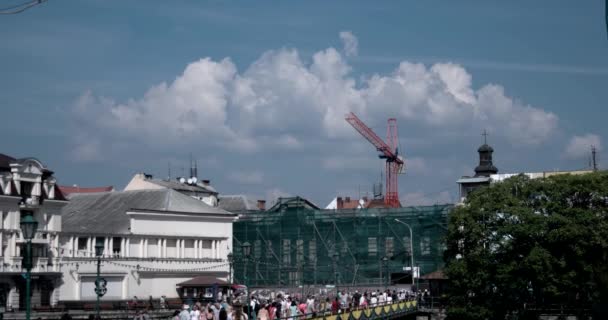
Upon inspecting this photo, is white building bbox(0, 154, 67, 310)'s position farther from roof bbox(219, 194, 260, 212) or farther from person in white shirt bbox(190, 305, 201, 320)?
roof bbox(219, 194, 260, 212)

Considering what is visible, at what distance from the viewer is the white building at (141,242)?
79250mm

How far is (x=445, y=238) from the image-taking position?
65.5 m

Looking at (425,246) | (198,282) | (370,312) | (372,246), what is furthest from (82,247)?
(425,246)

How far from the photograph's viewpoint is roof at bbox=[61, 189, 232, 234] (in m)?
86.6

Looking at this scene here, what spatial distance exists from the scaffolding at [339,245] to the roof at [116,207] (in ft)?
37.6

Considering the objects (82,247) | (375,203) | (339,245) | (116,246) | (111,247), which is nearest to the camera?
(82,247)

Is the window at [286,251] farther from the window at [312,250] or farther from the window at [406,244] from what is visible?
the window at [406,244]

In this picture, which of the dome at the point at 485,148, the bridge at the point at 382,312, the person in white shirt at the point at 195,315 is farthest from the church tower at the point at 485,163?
the person in white shirt at the point at 195,315

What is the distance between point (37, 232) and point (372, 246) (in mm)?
43019

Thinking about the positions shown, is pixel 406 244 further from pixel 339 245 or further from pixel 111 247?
pixel 111 247

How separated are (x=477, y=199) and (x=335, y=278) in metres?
39.7

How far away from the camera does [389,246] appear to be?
105 metres

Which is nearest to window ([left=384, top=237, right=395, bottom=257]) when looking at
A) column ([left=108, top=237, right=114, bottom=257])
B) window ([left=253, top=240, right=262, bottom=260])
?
window ([left=253, top=240, right=262, bottom=260])

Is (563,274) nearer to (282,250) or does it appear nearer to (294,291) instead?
(294,291)
